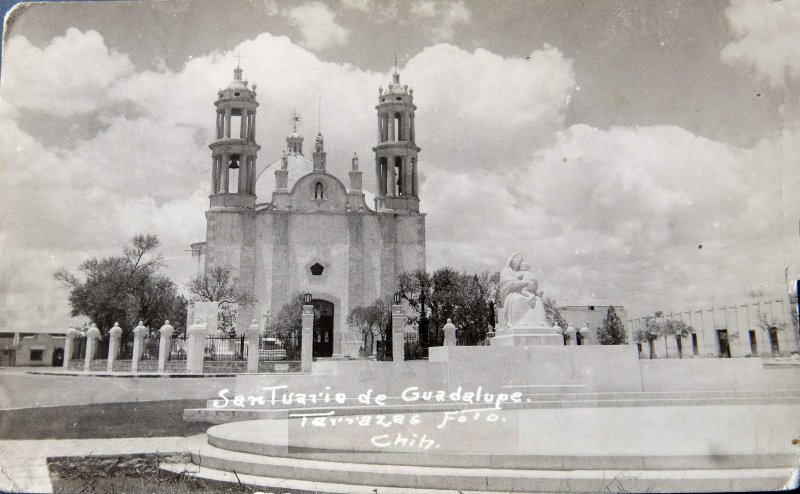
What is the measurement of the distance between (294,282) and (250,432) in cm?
1829

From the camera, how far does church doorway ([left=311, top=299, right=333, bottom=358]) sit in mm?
23641

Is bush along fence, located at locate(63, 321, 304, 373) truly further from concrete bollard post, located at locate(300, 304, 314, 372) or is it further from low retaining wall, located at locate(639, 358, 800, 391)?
low retaining wall, located at locate(639, 358, 800, 391)

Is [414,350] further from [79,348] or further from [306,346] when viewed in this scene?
[79,348]

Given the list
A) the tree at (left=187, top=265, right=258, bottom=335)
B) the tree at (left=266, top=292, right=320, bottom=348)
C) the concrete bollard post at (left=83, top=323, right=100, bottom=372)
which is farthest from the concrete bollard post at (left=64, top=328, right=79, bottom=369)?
the tree at (left=266, top=292, right=320, bottom=348)

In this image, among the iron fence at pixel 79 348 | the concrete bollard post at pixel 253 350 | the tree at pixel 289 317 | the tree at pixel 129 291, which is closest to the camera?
the tree at pixel 129 291

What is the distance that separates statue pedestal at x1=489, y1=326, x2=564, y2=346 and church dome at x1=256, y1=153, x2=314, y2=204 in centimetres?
2201

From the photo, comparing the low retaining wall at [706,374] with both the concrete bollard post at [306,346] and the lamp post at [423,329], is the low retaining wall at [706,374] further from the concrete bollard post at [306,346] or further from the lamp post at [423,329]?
the lamp post at [423,329]

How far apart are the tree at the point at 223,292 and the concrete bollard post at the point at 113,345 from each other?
21.9 ft

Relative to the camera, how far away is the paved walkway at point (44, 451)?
4.56 meters

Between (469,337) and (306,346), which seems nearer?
(306,346)

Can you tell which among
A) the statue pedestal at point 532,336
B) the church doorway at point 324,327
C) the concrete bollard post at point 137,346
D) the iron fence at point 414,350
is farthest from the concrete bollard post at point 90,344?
the church doorway at point 324,327

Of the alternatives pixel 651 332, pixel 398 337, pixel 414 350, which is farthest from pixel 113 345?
pixel 651 332

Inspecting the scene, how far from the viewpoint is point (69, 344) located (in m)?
13.3

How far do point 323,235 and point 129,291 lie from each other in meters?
10.3
